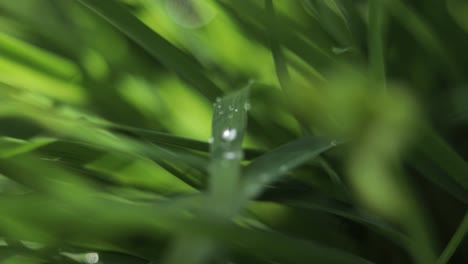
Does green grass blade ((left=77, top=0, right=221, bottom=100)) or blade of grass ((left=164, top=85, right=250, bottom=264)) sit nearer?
blade of grass ((left=164, top=85, right=250, bottom=264))

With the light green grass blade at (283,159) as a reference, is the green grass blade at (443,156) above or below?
above

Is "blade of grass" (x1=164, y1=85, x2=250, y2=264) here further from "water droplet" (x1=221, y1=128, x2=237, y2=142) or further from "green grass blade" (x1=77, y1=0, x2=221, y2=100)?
"green grass blade" (x1=77, y1=0, x2=221, y2=100)

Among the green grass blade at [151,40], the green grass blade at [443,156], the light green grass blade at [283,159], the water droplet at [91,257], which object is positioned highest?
the green grass blade at [151,40]

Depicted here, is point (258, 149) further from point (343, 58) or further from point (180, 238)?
point (180, 238)

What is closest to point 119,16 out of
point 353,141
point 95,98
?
point 95,98

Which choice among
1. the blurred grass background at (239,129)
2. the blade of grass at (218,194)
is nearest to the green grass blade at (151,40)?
the blurred grass background at (239,129)

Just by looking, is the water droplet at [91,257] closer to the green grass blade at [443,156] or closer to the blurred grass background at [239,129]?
the blurred grass background at [239,129]

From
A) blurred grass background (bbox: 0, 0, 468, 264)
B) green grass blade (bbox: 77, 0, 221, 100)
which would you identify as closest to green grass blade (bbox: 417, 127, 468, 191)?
blurred grass background (bbox: 0, 0, 468, 264)

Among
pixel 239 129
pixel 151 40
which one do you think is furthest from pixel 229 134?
pixel 151 40
